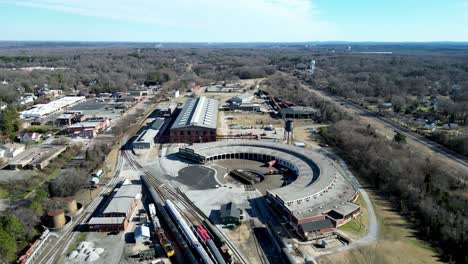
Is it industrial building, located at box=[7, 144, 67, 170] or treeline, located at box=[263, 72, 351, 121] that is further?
treeline, located at box=[263, 72, 351, 121]

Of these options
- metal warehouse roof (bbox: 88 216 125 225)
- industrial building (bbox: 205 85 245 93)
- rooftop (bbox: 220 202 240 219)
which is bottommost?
metal warehouse roof (bbox: 88 216 125 225)

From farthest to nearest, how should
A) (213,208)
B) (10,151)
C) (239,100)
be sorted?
(239,100)
(10,151)
(213,208)

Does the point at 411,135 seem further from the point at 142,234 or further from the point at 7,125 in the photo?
the point at 7,125

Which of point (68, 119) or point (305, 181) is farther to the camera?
point (68, 119)

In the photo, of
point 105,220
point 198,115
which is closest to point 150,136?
point 198,115

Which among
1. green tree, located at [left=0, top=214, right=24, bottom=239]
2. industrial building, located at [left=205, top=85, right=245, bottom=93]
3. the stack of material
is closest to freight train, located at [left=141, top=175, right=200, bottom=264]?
the stack of material

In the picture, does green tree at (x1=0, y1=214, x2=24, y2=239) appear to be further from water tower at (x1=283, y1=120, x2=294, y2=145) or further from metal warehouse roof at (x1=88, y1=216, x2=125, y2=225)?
water tower at (x1=283, y1=120, x2=294, y2=145)

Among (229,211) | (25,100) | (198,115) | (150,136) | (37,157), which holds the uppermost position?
(198,115)

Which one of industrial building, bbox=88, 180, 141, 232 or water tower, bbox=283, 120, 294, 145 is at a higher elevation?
water tower, bbox=283, 120, 294, 145
